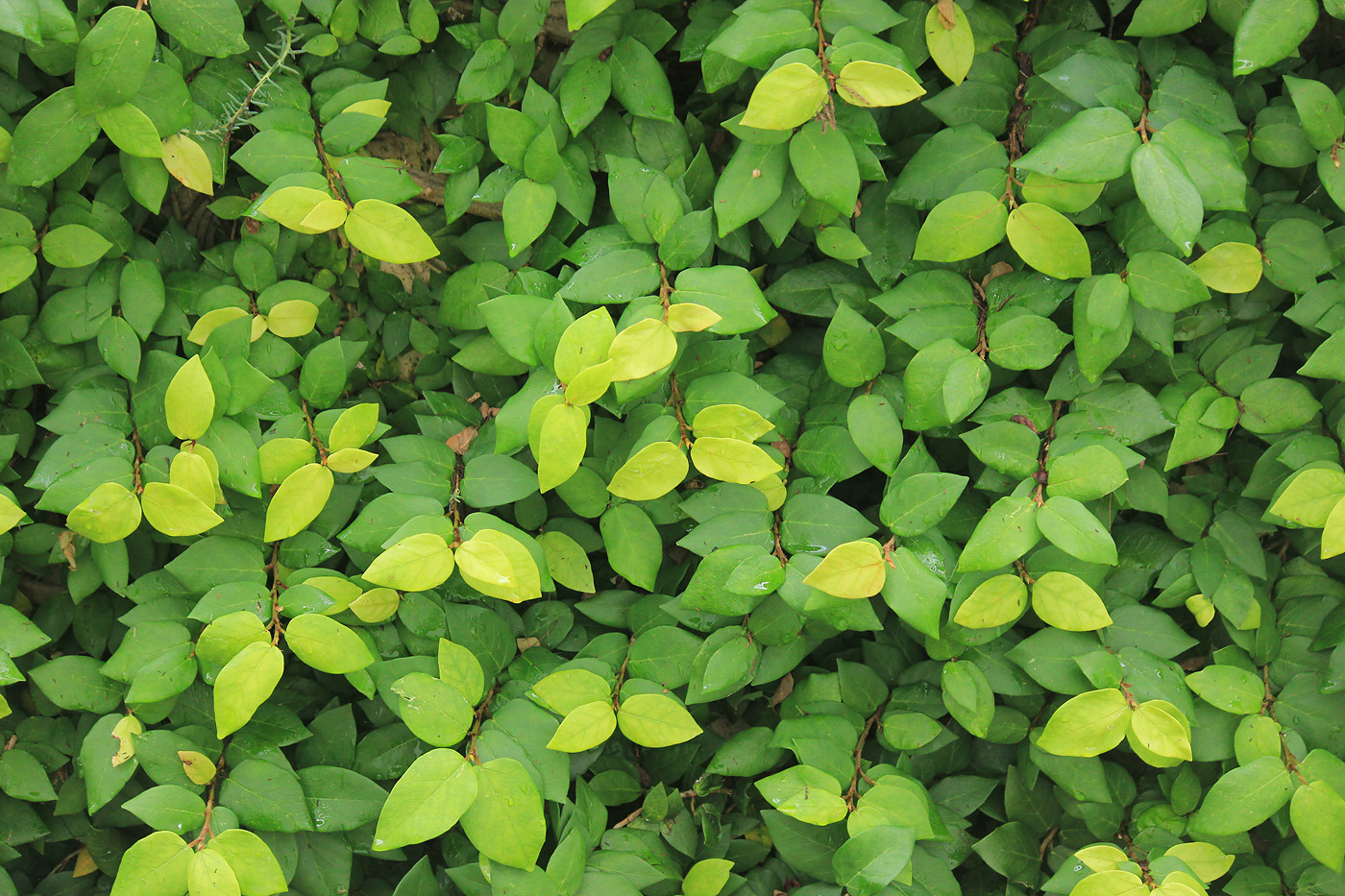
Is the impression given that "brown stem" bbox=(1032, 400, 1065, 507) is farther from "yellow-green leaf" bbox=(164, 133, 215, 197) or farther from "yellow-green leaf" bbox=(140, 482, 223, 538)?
"yellow-green leaf" bbox=(164, 133, 215, 197)

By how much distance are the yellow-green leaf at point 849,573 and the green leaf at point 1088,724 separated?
366 millimetres

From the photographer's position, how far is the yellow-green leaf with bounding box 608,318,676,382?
1.14 meters

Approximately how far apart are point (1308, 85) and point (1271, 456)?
549mm

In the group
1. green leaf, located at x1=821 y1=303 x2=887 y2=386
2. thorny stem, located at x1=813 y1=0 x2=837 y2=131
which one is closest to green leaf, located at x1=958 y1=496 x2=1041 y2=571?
green leaf, located at x1=821 y1=303 x2=887 y2=386

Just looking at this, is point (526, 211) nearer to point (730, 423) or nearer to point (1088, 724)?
point (730, 423)

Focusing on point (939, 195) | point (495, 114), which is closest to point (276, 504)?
point (495, 114)

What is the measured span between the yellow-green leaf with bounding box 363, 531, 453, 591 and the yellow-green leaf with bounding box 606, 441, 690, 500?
250 millimetres

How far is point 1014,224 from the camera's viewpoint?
1257mm

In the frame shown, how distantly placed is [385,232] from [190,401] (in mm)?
367

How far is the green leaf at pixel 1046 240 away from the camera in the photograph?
1.24 metres

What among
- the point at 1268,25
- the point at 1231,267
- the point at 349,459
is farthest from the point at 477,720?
the point at 1268,25

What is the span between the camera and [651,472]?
123cm

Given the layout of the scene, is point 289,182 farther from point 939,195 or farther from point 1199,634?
point 1199,634

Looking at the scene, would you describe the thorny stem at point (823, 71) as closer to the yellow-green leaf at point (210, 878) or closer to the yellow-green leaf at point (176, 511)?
the yellow-green leaf at point (176, 511)
